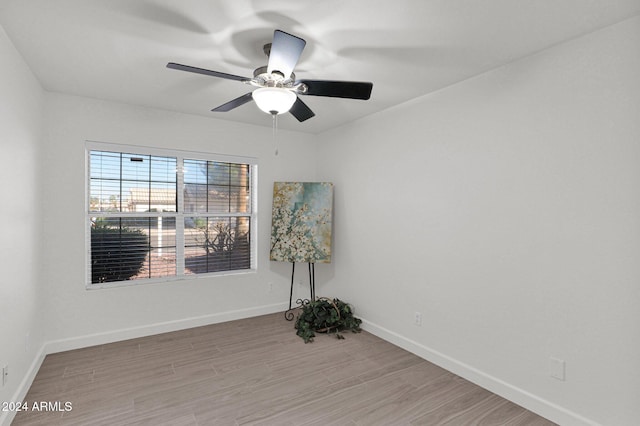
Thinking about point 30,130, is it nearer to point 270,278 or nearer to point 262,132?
point 262,132

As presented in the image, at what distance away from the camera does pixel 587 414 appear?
6.92 ft

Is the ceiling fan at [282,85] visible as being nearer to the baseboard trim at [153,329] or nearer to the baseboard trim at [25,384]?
the baseboard trim at [25,384]

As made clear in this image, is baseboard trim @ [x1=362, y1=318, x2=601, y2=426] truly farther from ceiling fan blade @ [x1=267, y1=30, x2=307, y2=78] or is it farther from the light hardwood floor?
ceiling fan blade @ [x1=267, y1=30, x2=307, y2=78]

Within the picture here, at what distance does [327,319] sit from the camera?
152 inches

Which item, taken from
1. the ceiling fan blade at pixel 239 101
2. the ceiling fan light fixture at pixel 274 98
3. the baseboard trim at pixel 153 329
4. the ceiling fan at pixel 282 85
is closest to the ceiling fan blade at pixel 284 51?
the ceiling fan at pixel 282 85

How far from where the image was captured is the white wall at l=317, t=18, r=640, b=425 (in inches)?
78.2

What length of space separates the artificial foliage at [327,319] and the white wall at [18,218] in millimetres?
2379

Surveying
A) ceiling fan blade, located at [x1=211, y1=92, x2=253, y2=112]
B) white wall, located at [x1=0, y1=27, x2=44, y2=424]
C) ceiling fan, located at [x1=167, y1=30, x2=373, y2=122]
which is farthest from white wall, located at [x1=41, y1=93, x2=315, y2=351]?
ceiling fan, located at [x1=167, y1=30, x2=373, y2=122]

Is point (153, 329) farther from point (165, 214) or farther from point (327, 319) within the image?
point (327, 319)

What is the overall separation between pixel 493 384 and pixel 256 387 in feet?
6.04

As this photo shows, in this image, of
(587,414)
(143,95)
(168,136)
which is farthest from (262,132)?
(587,414)

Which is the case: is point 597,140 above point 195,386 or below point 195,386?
above

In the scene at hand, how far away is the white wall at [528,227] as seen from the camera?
1987 mm

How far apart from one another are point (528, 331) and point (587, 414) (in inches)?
21.3
